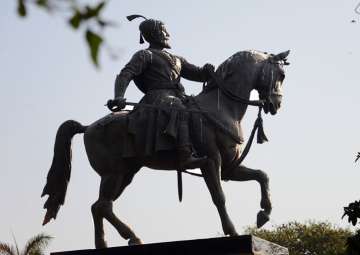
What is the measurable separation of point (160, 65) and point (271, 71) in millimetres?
1382

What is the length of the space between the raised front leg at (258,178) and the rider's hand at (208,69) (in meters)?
1.31

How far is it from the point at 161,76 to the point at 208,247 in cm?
259

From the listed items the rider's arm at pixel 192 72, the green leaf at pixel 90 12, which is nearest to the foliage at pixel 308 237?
the rider's arm at pixel 192 72

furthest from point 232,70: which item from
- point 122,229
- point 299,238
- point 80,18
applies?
point 299,238

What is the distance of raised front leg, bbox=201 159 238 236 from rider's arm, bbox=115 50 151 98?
4.67 feet

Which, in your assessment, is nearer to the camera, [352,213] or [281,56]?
[352,213]

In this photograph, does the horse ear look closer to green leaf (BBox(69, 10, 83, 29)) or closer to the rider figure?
the rider figure

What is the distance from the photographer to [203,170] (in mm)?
9195

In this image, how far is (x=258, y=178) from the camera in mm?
9648

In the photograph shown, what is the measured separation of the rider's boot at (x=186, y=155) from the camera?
9109 millimetres

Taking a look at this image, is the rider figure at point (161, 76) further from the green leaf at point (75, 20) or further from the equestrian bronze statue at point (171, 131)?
the green leaf at point (75, 20)

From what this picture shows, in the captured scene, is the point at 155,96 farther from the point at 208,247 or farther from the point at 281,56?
the point at 208,247

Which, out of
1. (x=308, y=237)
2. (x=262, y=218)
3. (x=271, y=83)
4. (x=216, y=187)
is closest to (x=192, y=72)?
(x=271, y=83)

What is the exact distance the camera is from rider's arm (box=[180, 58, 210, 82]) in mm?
10359
